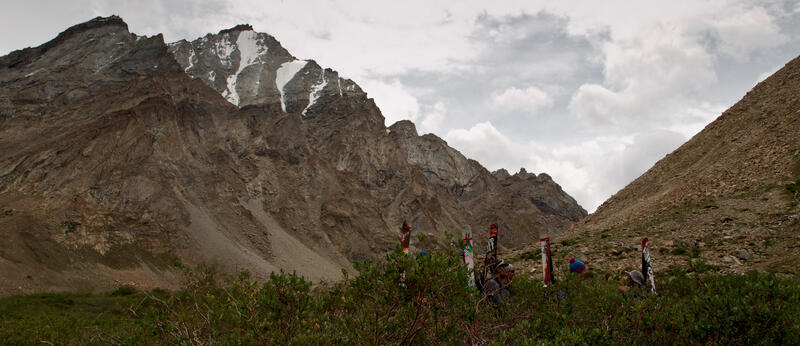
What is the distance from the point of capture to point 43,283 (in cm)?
4350

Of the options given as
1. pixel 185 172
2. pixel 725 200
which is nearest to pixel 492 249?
pixel 725 200

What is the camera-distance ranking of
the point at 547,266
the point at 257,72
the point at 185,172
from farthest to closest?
the point at 257,72
the point at 185,172
the point at 547,266

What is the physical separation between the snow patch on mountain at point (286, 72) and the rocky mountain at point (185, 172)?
2.12 feet

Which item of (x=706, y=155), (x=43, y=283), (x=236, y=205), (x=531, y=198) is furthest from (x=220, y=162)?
(x=531, y=198)

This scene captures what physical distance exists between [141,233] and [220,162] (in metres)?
28.0

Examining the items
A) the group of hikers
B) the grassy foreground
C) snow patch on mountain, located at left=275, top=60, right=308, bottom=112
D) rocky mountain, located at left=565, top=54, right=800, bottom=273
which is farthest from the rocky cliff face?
the grassy foreground

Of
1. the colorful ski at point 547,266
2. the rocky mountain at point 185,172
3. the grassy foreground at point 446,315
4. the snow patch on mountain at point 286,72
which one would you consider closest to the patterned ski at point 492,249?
the colorful ski at point 547,266

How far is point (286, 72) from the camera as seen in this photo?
147500 mm

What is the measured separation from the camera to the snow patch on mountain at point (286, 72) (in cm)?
14200

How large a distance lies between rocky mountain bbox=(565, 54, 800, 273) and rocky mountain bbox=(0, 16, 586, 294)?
2132 centimetres

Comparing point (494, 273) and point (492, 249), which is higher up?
point (492, 249)

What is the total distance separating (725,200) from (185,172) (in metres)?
77.3

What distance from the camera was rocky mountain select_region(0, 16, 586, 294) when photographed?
5588 cm

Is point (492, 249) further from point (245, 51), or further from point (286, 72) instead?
point (245, 51)
